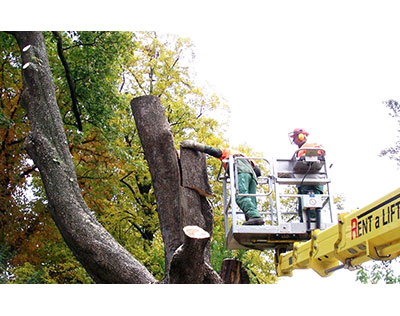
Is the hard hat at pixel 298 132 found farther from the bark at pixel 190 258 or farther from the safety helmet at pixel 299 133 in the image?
the bark at pixel 190 258

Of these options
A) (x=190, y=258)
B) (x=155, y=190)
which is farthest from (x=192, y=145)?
(x=190, y=258)

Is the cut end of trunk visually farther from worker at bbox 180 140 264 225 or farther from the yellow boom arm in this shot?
worker at bbox 180 140 264 225

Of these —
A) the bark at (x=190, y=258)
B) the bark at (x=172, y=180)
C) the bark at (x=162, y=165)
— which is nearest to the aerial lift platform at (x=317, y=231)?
the bark at (x=172, y=180)

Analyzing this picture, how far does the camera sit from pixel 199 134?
17.1 metres

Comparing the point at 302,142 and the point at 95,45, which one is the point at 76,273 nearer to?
the point at 95,45

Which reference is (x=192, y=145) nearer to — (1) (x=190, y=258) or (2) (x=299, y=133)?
(2) (x=299, y=133)

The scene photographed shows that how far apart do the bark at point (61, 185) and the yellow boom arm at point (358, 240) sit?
7.83 ft

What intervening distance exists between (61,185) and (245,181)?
9.37ft

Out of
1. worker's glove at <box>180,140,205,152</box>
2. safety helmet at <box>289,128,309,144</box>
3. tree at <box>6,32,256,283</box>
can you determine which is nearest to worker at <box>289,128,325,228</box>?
safety helmet at <box>289,128,309,144</box>

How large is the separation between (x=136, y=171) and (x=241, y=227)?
9330 mm

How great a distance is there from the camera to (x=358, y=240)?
4.54 m

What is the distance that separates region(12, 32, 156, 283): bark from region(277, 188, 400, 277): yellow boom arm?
2.39 meters

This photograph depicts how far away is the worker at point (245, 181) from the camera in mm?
6863

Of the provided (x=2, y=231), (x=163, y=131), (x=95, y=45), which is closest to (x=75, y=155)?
(x=2, y=231)
